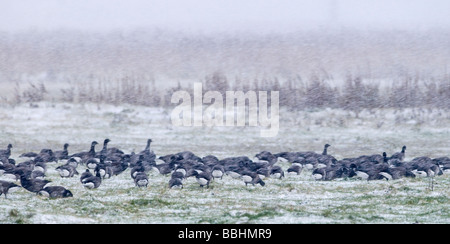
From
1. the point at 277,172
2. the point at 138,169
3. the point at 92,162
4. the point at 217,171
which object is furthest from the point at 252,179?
the point at 92,162

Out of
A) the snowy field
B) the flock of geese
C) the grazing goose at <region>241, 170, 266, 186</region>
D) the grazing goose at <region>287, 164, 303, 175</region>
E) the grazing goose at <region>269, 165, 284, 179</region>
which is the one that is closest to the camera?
the snowy field

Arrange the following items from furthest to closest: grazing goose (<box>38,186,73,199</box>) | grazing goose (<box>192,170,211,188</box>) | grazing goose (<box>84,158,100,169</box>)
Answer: grazing goose (<box>84,158,100,169</box>)
grazing goose (<box>192,170,211,188</box>)
grazing goose (<box>38,186,73,199</box>)

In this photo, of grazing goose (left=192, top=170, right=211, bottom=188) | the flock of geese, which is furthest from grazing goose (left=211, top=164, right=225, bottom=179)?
grazing goose (left=192, top=170, right=211, bottom=188)

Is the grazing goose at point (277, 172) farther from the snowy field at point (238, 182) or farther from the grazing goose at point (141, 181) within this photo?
the grazing goose at point (141, 181)

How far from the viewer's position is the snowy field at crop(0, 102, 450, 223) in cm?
1193

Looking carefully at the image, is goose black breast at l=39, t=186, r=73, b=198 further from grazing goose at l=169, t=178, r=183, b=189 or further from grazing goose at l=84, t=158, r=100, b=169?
grazing goose at l=84, t=158, r=100, b=169

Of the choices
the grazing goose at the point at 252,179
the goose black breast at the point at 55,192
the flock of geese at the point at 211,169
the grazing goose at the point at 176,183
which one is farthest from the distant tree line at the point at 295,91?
the goose black breast at the point at 55,192

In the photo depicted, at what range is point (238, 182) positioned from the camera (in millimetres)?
15977

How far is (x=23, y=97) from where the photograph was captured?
3431 centimetres

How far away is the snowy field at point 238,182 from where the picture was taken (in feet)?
39.1

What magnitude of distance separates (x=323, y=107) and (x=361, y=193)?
18.0 m

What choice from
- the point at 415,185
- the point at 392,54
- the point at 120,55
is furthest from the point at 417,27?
the point at 415,185

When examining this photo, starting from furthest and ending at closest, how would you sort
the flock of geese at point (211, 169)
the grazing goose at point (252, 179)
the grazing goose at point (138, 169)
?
1. the grazing goose at point (138, 169)
2. the grazing goose at point (252, 179)
3. the flock of geese at point (211, 169)

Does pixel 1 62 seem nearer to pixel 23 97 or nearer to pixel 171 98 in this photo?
pixel 23 97
